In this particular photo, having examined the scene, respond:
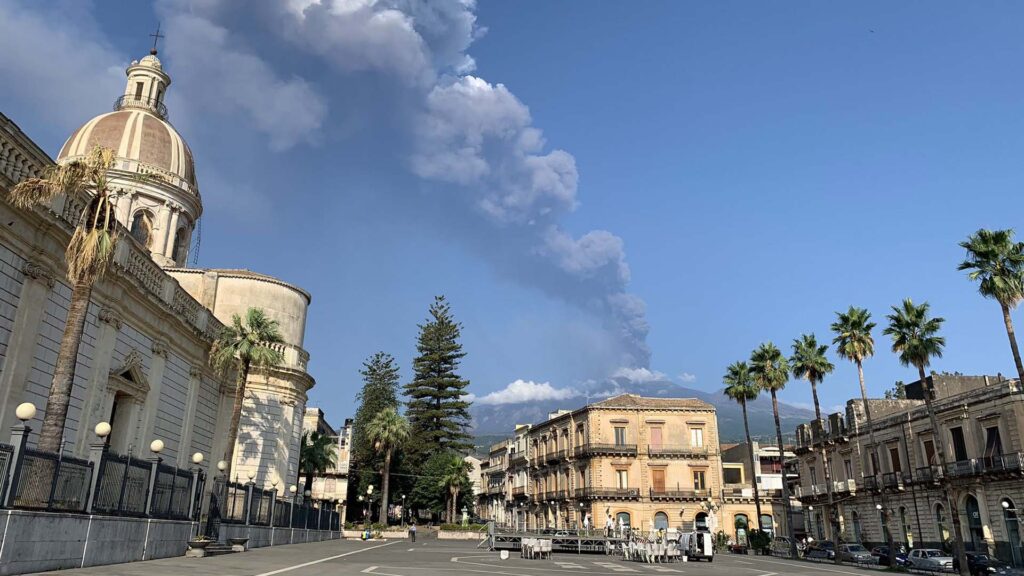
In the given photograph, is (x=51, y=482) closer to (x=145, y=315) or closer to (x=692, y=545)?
(x=145, y=315)

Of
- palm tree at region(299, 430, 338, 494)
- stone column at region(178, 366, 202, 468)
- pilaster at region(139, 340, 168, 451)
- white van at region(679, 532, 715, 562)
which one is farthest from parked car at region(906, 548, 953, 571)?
palm tree at region(299, 430, 338, 494)

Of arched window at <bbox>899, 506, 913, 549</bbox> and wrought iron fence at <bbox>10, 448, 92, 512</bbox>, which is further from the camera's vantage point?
arched window at <bbox>899, 506, 913, 549</bbox>

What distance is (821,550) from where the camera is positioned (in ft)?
143

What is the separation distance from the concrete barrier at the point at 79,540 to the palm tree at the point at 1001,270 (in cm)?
3355

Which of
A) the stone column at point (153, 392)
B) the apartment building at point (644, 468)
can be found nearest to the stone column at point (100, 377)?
the stone column at point (153, 392)

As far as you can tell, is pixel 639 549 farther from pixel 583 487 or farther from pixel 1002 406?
pixel 583 487

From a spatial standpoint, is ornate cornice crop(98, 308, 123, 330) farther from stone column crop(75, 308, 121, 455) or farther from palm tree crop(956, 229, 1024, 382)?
palm tree crop(956, 229, 1024, 382)

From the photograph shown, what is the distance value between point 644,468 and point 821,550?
2078 centimetres

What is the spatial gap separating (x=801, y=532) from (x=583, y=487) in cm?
2395

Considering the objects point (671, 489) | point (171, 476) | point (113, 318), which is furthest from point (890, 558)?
point (113, 318)

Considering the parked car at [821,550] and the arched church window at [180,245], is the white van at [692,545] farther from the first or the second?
the arched church window at [180,245]

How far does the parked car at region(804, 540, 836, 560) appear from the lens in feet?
139

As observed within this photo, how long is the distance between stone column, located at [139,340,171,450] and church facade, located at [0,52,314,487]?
50 millimetres

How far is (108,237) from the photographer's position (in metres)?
17.3
